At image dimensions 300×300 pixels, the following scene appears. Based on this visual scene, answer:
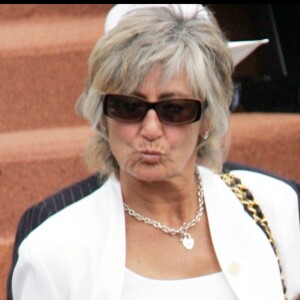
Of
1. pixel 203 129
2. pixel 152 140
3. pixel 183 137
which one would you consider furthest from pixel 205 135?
pixel 152 140

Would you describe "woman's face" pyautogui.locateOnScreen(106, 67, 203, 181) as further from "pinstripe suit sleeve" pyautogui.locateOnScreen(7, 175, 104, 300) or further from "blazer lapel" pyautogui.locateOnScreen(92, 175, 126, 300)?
"pinstripe suit sleeve" pyautogui.locateOnScreen(7, 175, 104, 300)

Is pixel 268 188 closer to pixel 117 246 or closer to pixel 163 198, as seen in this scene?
pixel 163 198

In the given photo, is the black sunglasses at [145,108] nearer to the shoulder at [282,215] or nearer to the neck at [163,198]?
the neck at [163,198]

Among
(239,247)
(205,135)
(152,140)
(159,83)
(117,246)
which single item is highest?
(159,83)

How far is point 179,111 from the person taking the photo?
317 cm

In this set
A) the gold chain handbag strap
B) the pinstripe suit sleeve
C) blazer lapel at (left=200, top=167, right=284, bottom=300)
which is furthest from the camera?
the pinstripe suit sleeve

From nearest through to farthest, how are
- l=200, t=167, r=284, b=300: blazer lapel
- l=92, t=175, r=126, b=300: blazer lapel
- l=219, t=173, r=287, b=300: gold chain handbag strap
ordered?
1. l=92, t=175, r=126, b=300: blazer lapel
2. l=200, t=167, r=284, b=300: blazer lapel
3. l=219, t=173, r=287, b=300: gold chain handbag strap

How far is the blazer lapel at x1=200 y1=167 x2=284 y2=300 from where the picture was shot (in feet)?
10.7

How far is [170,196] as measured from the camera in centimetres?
336

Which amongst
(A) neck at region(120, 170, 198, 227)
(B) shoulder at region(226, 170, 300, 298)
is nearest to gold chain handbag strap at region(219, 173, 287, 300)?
(B) shoulder at region(226, 170, 300, 298)

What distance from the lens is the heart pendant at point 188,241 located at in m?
3.33

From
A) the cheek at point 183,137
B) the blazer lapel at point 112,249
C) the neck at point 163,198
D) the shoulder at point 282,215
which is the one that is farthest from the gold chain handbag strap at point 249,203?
the blazer lapel at point 112,249

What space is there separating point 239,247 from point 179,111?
1.46ft

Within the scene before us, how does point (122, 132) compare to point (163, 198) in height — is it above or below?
above
